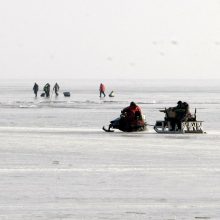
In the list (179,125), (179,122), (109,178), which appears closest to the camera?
(109,178)

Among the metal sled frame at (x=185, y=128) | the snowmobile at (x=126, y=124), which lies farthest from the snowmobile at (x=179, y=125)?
the snowmobile at (x=126, y=124)

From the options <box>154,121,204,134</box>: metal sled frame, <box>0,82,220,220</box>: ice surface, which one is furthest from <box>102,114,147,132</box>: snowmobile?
<box>0,82,220,220</box>: ice surface

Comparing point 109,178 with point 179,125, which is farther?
point 179,125

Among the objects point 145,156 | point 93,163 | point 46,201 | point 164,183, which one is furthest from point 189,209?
point 145,156

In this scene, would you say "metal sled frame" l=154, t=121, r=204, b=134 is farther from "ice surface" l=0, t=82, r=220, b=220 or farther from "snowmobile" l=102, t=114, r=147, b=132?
"ice surface" l=0, t=82, r=220, b=220

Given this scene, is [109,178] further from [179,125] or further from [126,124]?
[179,125]

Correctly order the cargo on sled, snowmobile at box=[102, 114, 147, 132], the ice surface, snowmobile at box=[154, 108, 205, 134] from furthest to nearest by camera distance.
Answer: snowmobile at box=[154, 108, 205, 134]
snowmobile at box=[102, 114, 147, 132]
the cargo on sled
the ice surface

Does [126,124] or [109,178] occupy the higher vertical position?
[126,124]

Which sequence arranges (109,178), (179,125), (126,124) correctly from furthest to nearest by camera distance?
1. (179,125)
2. (126,124)
3. (109,178)

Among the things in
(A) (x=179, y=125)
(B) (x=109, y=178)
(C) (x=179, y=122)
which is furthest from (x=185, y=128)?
(B) (x=109, y=178)

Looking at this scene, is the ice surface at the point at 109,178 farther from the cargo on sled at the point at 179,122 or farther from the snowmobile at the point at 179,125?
the snowmobile at the point at 179,125

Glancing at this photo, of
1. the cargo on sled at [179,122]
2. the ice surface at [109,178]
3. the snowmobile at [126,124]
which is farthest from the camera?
the snowmobile at [126,124]

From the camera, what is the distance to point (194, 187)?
45.5ft

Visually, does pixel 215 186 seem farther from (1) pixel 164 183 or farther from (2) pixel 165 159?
(2) pixel 165 159
